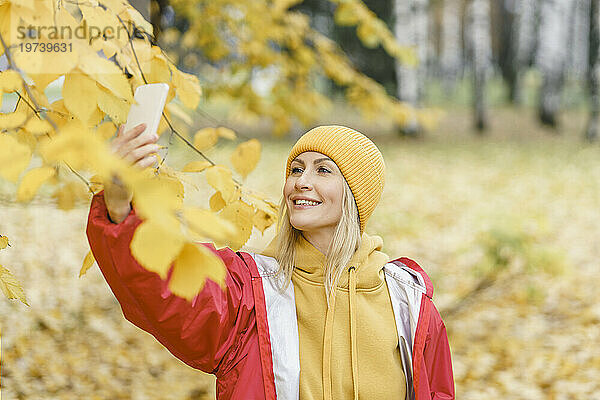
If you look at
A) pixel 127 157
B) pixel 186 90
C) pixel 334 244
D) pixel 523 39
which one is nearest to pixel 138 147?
pixel 127 157

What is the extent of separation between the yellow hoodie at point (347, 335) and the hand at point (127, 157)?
582 millimetres

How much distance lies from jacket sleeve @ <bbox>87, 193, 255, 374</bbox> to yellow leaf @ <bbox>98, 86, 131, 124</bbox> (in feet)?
0.57

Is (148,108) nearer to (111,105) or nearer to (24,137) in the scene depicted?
(111,105)

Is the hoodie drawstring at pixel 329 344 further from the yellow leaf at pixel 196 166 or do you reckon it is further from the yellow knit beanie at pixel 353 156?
the yellow leaf at pixel 196 166

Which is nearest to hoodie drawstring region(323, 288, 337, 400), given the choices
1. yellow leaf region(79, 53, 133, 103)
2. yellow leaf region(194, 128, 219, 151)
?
yellow leaf region(194, 128, 219, 151)

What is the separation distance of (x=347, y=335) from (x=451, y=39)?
16727mm

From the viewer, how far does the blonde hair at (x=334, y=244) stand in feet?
4.85

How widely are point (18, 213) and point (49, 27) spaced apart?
6.46 meters

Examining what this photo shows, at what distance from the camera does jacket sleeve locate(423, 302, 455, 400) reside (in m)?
1.54

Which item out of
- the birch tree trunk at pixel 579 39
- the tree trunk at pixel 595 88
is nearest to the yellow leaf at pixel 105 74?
the tree trunk at pixel 595 88

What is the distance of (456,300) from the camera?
4.57m

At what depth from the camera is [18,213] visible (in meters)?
6.69

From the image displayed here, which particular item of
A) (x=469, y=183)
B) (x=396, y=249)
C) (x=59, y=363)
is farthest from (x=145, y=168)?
(x=469, y=183)

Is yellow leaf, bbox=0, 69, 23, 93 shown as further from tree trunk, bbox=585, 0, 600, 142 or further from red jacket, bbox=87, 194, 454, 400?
tree trunk, bbox=585, 0, 600, 142
